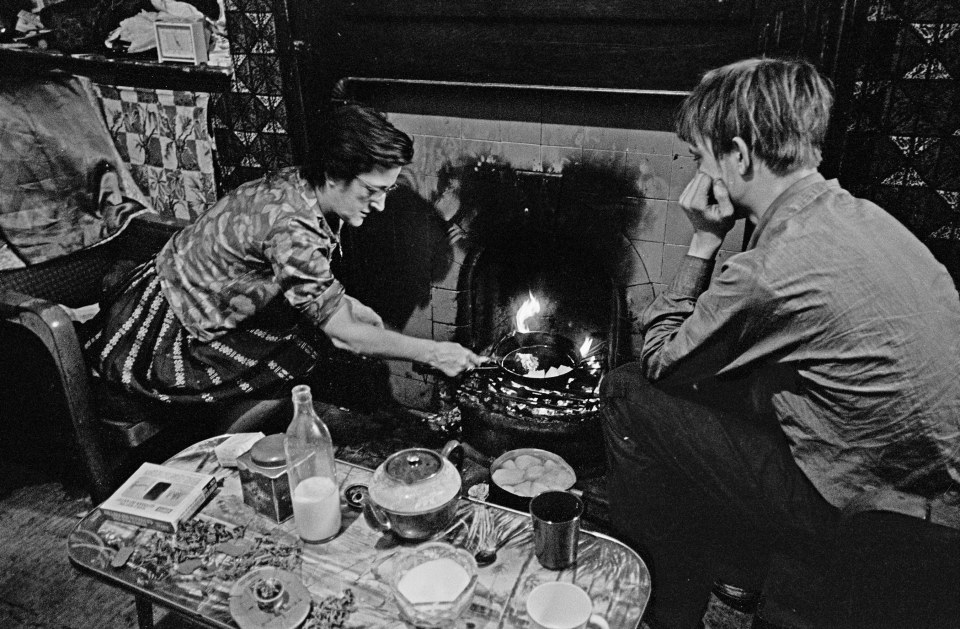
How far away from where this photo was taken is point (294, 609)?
1.47 m

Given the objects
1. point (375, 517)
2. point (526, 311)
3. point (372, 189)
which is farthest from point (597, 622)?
point (526, 311)

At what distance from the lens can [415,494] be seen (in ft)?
5.35

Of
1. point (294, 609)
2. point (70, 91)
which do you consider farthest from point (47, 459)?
point (294, 609)

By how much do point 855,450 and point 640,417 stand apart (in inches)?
22.8

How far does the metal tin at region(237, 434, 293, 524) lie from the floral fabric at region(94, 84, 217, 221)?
6.63ft

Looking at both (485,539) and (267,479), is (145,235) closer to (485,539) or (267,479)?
(267,479)

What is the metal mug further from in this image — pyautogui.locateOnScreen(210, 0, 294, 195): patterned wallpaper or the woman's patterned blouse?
pyautogui.locateOnScreen(210, 0, 294, 195): patterned wallpaper

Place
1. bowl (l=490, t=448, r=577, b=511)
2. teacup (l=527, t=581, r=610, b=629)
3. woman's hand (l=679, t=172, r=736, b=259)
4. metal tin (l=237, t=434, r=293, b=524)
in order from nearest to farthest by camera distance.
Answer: teacup (l=527, t=581, r=610, b=629), metal tin (l=237, t=434, r=293, b=524), woman's hand (l=679, t=172, r=736, b=259), bowl (l=490, t=448, r=577, b=511)

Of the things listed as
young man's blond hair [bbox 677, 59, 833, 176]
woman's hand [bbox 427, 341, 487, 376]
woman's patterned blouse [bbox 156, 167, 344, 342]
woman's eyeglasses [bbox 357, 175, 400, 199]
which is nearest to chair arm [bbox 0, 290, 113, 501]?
woman's patterned blouse [bbox 156, 167, 344, 342]

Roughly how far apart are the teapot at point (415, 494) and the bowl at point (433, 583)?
0.07 m

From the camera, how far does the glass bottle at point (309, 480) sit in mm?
1651

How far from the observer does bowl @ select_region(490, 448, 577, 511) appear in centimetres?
240

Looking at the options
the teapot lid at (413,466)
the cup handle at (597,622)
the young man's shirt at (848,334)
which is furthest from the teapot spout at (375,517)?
the young man's shirt at (848,334)

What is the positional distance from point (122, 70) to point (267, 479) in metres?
2.66
